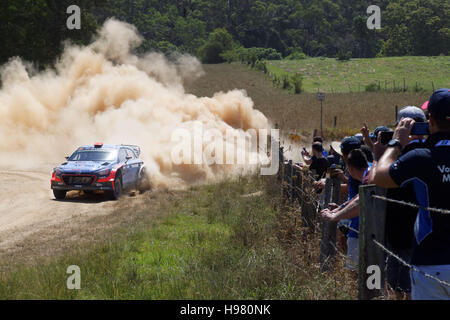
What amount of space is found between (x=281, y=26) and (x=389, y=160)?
582 ft

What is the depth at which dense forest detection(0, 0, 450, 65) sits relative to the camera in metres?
112

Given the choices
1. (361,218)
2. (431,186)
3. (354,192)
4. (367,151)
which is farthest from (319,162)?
(431,186)

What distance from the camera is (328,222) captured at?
547cm

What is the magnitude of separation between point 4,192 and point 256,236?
37.5ft

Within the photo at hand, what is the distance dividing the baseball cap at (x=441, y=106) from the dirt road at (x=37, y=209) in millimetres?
8332

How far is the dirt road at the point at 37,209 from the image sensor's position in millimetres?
11273

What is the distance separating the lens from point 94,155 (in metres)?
16.5

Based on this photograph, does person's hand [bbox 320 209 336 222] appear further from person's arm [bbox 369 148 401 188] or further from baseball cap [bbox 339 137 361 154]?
baseball cap [bbox 339 137 361 154]

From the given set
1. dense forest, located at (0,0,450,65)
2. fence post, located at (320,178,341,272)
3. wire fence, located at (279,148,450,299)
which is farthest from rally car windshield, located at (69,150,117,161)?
dense forest, located at (0,0,450,65)

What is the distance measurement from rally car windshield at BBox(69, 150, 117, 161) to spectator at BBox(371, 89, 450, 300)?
13391 mm

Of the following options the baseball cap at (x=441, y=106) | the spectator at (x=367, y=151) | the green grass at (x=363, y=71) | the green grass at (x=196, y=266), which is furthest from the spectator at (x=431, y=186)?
the green grass at (x=363, y=71)

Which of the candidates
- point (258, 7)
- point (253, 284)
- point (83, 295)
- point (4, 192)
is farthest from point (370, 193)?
point (258, 7)

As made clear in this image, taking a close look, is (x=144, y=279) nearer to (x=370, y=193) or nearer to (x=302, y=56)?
(x=370, y=193)

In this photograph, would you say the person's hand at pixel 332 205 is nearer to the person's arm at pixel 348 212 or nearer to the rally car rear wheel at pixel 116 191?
the person's arm at pixel 348 212
